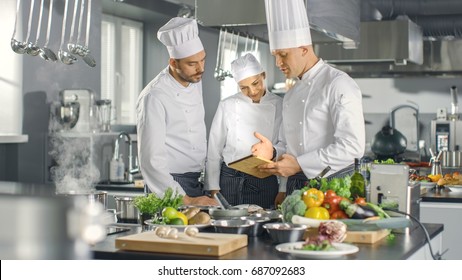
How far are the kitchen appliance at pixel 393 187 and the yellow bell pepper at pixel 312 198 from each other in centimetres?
38

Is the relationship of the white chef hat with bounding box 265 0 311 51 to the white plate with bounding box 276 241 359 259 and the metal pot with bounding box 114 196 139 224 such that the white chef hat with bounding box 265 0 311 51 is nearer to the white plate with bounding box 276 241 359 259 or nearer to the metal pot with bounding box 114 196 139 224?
the metal pot with bounding box 114 196 139 224

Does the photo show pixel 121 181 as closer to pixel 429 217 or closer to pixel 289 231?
pixel 429 217

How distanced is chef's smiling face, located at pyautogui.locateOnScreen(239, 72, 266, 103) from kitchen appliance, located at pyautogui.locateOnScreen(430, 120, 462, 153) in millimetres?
5366

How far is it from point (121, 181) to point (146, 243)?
348 centimetres

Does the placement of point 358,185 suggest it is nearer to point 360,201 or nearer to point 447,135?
point 360,201

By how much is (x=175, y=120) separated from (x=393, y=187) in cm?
141

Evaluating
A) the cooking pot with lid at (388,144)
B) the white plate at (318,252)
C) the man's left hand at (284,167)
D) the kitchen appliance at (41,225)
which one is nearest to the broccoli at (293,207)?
the white plate at (318,252)

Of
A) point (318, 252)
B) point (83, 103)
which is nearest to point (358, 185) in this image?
point (318, 252)

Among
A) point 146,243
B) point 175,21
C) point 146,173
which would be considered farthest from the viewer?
point 175,21

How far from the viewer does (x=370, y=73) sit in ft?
33.0

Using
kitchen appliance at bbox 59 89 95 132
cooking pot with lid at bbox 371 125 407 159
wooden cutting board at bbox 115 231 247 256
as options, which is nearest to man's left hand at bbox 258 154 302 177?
wooden cutting board at bbox 115 231 247 256

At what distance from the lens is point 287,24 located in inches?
152
